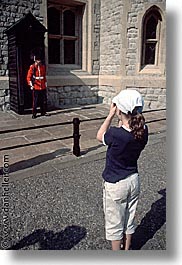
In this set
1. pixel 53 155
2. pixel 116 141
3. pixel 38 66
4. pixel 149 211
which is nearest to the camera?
pixel 116 141

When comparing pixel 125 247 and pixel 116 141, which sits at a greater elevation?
pixel 116 141

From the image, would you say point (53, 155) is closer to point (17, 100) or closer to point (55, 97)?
point (17, 100)

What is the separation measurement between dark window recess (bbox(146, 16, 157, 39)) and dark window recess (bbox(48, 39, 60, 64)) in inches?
57.3

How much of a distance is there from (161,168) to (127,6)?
235cm

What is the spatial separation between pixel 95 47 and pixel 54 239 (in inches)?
126

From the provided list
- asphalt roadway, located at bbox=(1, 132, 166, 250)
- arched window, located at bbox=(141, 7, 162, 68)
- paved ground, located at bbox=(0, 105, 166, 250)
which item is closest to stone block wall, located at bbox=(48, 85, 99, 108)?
arched window, located at bbox=(141, 7, 162, 68)

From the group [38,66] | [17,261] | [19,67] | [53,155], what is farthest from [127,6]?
[17,261]

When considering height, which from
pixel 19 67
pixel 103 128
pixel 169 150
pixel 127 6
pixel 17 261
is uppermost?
pixel 127 6

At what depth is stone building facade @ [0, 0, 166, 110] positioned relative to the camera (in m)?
3.07

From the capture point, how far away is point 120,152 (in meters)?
0.82

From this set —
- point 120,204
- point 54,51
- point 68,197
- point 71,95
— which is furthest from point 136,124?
point 54,51

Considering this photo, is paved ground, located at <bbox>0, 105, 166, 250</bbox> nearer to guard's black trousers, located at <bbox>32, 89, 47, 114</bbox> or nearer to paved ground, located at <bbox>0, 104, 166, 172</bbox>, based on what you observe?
paved ground, located at <bbox>0, 104, 166, 172</bbox>

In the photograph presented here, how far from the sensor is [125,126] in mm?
813

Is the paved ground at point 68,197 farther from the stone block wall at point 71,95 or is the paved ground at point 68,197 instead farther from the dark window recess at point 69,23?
the dark window recess at point 69,23
